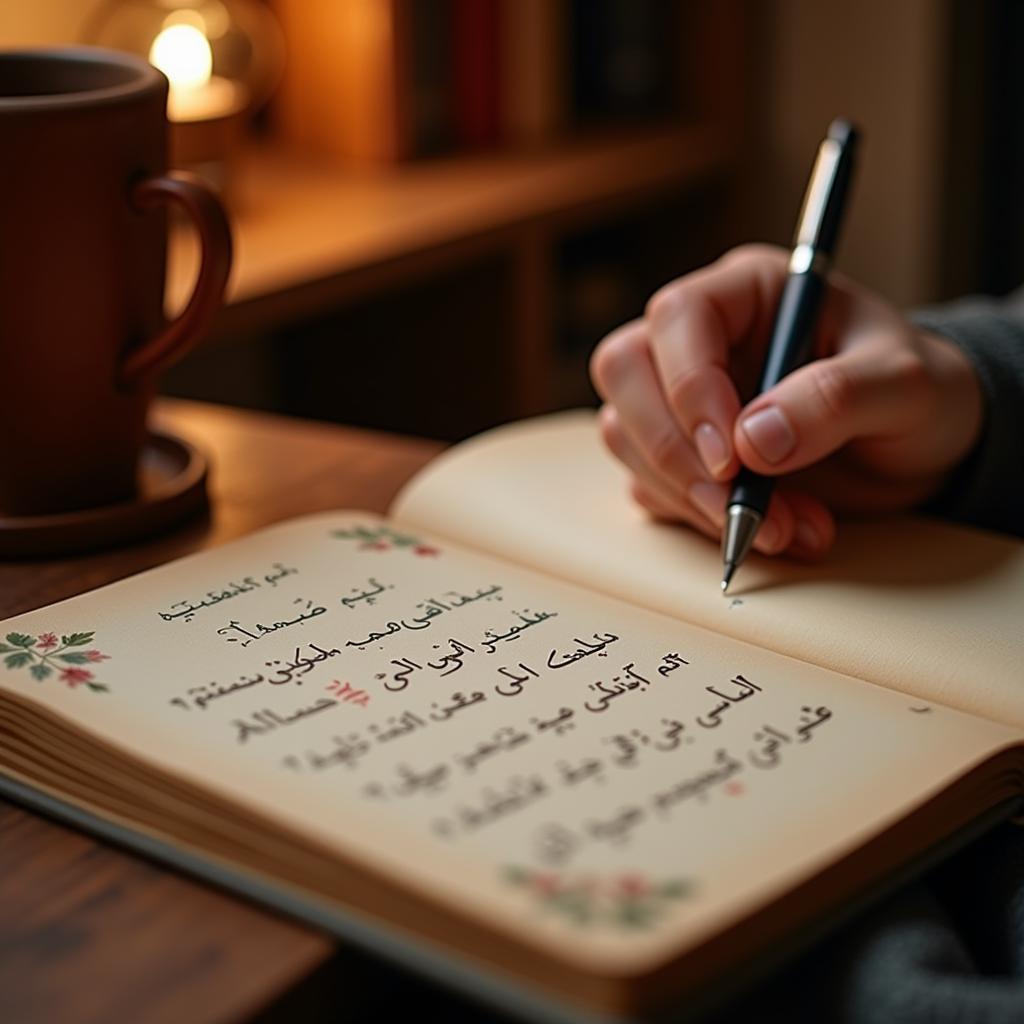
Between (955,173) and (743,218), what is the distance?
32cm

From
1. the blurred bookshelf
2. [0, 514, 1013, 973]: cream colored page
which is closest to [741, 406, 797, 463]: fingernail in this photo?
[0, 514, 1013, 973]: cream colored page

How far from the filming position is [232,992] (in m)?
0.39

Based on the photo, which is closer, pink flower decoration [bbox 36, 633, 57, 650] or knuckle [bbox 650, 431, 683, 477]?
pink flower decoration [bbox 36, 633, 57, 650]

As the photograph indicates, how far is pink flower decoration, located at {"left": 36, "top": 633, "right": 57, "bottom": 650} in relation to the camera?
1.70ft

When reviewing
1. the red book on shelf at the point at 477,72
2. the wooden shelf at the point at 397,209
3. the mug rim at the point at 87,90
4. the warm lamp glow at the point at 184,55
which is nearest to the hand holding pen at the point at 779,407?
the mug rim at the point at 87,90

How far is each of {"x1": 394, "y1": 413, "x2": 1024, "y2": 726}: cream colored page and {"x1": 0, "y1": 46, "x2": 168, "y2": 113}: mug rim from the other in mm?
205

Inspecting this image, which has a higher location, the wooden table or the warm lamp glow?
the warm lamp glow

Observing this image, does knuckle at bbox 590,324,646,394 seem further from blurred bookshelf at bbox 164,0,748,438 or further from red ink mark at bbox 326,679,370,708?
blurred bookshelf at bbox 164,0,748,438

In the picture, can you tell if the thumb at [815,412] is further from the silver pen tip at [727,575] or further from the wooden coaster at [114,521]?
the wooden coaster at [114,521]

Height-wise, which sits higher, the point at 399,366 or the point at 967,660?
the point at 967,660

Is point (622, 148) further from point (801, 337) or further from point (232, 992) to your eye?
point (232, 992)

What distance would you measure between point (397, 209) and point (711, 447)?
87 cm

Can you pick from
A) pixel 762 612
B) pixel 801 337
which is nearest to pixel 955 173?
pixel 801 337

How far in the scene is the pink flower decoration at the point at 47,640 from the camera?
518 mm
